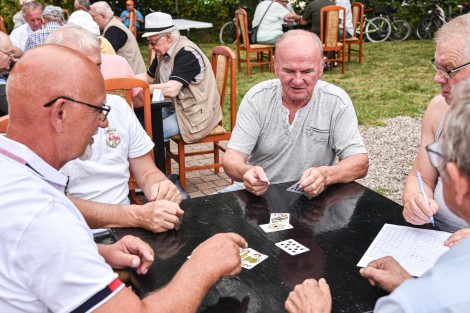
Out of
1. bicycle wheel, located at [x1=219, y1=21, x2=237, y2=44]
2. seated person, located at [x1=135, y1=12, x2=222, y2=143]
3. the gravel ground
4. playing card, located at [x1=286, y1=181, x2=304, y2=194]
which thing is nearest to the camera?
playing card, located at [x1=286, y1=181, x2=304, y2=194]

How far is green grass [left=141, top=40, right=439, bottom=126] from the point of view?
787cm

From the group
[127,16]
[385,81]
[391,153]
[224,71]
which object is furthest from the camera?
[127,16]

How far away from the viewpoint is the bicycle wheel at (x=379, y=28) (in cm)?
1502

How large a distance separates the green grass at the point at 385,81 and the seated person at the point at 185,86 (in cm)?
303

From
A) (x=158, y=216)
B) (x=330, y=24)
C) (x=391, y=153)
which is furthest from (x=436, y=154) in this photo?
(x=330, y=24)

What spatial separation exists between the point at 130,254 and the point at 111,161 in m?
0.99

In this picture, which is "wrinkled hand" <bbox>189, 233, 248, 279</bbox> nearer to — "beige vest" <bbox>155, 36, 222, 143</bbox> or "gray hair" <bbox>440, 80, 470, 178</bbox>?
"gray hair" <bbox>440, 80, 470, 178</bbox>

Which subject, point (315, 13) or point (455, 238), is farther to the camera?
point (315, 13)

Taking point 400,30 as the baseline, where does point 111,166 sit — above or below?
below

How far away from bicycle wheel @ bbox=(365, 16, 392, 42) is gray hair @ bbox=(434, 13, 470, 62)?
13.3m

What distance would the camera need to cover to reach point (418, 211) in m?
2.13

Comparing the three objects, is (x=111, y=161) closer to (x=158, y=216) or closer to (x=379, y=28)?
(x=158, y=216)

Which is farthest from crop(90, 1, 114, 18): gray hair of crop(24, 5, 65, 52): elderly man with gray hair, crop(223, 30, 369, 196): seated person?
crop(223, 30, 369, 196): seated person

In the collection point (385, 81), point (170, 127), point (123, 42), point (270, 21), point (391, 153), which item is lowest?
point (391, 153)
